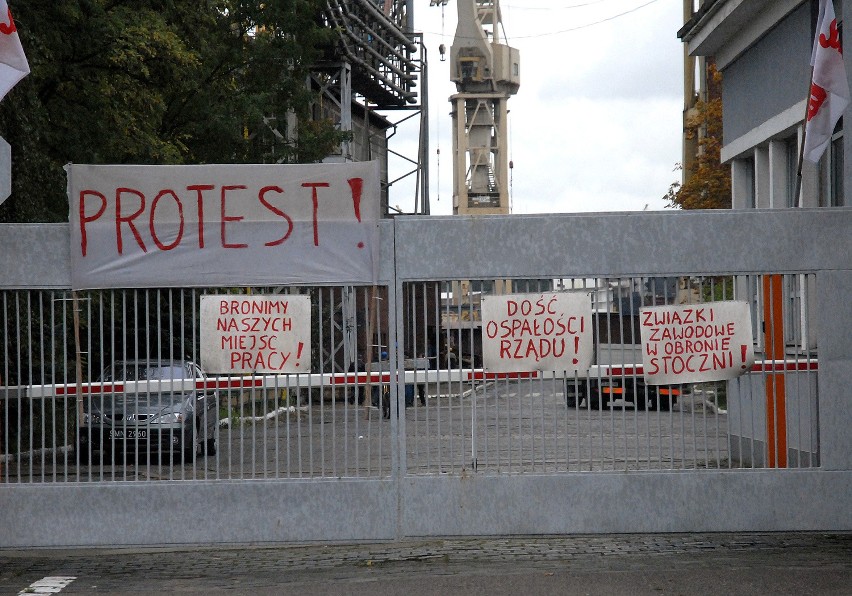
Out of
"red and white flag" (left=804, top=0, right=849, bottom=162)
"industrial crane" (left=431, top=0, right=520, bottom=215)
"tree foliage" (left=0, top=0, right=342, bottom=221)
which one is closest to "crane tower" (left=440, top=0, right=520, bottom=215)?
"industrial crane" (left=431, top=0, right=520, bottom=215)

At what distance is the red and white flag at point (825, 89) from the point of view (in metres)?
10.5

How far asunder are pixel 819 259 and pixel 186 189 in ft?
15.8

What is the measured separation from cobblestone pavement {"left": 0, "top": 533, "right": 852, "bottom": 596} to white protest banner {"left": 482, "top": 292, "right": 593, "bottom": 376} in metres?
1.33

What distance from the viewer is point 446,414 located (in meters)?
9.34

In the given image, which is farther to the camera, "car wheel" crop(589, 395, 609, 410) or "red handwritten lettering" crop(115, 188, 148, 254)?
"red handwritten lettering" crop(115, 188, 148, 254)

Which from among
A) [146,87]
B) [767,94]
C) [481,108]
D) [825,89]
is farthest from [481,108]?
[825,89]

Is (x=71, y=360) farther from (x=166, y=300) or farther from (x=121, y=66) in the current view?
(x=121, y=66)

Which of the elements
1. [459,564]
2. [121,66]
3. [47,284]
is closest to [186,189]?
[47,284]

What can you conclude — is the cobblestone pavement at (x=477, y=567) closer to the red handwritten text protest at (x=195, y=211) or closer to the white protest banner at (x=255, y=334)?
the white protest banner at (x=255, y=334)

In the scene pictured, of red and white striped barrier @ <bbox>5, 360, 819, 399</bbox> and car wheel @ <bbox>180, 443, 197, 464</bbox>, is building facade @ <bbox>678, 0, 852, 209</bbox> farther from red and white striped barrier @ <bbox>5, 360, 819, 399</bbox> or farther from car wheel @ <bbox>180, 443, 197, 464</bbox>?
car wheel @ <bbox>180, 443, 197, 464</bbox>

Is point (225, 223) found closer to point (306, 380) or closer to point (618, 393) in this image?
point (306, 380)

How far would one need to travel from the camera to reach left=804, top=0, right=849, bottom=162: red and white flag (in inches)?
413

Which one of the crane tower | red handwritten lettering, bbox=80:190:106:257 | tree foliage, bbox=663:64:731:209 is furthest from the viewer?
the crane tower

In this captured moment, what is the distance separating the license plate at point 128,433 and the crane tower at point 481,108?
105 m
